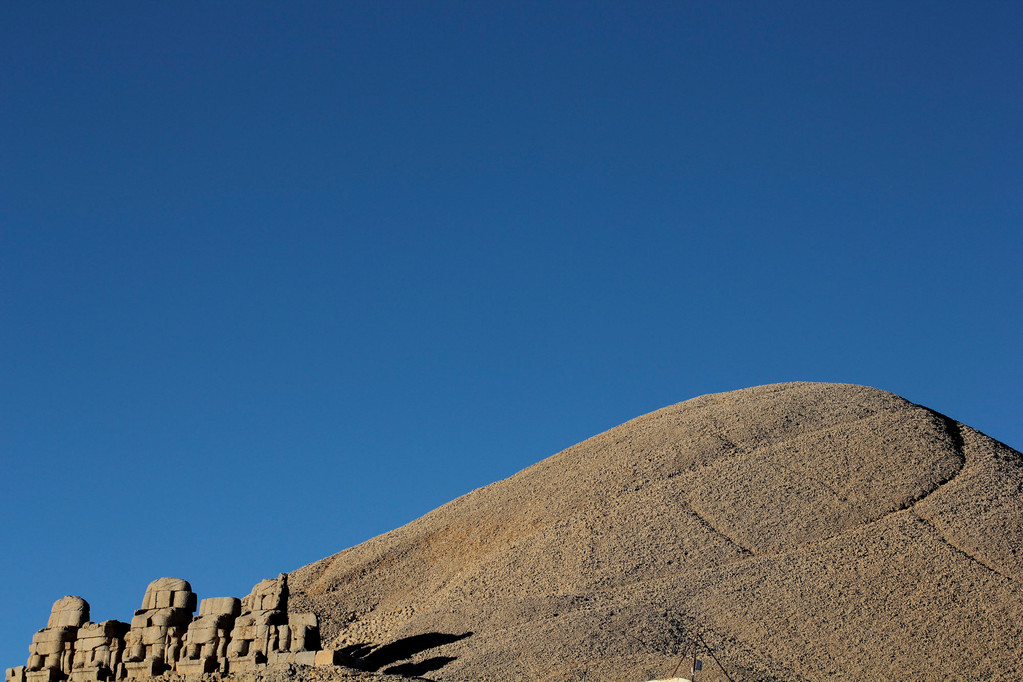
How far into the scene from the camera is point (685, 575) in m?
28.9

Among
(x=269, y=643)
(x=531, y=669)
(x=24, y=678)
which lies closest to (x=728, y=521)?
(x=531, y=669)

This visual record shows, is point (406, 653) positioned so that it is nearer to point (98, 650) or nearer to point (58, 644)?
point (98, 650)

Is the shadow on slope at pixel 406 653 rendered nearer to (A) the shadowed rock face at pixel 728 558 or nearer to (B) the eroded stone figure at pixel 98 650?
(A) the shadowed rock face at pixel 728 558

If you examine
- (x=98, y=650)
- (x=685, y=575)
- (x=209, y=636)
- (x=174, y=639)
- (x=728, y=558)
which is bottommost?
(x=209, y=636)

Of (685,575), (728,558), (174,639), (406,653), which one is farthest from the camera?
(728,558)

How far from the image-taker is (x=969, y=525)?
3130 cm

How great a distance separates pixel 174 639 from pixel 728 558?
1324 cm

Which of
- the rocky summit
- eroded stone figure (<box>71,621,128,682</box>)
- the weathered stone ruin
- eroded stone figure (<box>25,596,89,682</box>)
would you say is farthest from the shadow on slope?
eroded stone figure (<box>25,596,89,682</box>)

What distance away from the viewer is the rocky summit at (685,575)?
80.2 feet

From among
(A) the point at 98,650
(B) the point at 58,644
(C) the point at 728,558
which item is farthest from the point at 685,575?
(B) the point at 58,644

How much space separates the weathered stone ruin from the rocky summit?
0.05 metres

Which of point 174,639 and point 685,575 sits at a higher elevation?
point 685,575

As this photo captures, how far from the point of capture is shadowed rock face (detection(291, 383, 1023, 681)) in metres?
25.9

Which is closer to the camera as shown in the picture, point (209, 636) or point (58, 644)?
point (209, 636)
